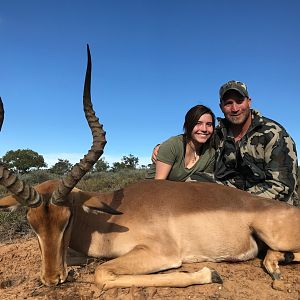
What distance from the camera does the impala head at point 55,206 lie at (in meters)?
3.95

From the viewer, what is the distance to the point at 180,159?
691 cm

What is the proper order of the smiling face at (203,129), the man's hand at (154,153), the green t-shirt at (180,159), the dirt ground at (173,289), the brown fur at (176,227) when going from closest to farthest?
the dirt ground at (173,289) < the brown fur at (176,227) < the smiling face at (203,129) < the green t-shirt at (180,159) < the man's hand at (154,153)

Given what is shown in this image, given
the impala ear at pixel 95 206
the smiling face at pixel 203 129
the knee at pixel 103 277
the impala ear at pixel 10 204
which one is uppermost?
the smiling face at pixel 203 129

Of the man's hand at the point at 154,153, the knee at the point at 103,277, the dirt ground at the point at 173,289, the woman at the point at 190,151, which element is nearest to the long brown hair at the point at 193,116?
the woman at the point at 190,151

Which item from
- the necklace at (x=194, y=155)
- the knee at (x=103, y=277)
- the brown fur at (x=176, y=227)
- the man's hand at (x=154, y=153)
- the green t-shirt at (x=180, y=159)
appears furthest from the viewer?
the man's hand at (x=154, y=153)

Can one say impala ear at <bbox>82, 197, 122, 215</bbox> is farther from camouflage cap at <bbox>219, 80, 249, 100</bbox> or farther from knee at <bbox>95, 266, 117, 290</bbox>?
camouflage cap at <bbox>219, 80, 249, 100</bbox>

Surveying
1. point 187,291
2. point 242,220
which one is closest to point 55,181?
point 187,291

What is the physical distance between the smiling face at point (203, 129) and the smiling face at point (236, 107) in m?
0.33

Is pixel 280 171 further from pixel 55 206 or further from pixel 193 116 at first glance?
pixel 55 206

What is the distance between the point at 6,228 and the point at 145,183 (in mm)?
3432

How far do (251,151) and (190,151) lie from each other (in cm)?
115

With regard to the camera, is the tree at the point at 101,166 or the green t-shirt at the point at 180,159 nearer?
the green t-shirt at the point at 180,159

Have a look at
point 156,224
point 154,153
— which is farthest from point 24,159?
point 156,224

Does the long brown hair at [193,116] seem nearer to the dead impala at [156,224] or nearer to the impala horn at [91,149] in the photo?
the dead impala at [156,224]
